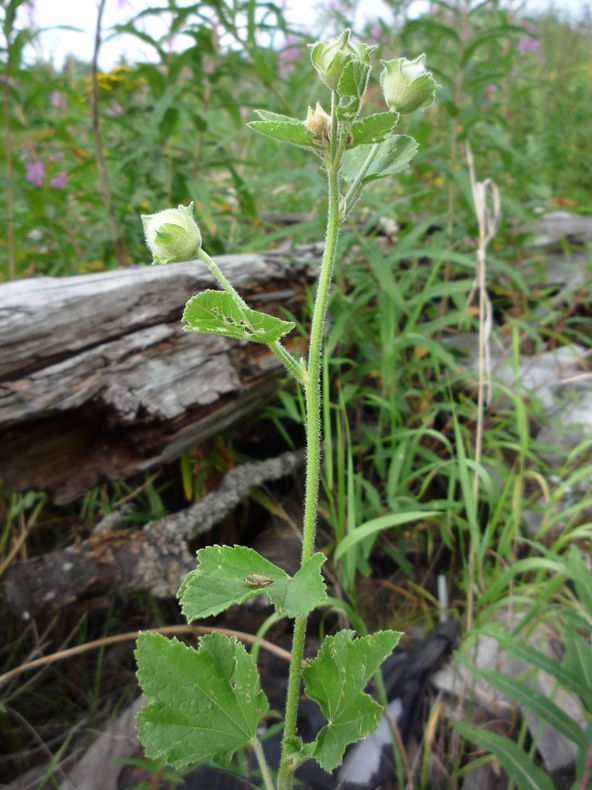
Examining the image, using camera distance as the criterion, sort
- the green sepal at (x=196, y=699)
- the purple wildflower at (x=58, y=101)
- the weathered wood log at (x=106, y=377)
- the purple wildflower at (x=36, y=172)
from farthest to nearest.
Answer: the purple wildflower at (x=58, y=101) → the purple wildflower at (x=36, y=172) → the weathered wood log at (x=106, y=377) → the green sepal at (x=196, y=699)

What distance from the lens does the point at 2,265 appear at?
253 centimetres

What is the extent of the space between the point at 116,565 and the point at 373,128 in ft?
3.81

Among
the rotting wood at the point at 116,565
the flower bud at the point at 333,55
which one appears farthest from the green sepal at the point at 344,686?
the rotting wood at the point at 116,565

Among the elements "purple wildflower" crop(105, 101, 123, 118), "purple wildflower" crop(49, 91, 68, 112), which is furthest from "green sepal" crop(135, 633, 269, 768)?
"purple wildflower" crop(49, 91, 68, 112)

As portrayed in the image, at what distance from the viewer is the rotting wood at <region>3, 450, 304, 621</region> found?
1.41 meters

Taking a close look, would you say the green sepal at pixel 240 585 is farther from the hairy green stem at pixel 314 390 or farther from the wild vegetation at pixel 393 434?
the wild vegetation at pixel 393 434

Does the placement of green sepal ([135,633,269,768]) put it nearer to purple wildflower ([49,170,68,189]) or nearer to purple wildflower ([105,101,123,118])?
purple wildflower ([105,101,123,118])

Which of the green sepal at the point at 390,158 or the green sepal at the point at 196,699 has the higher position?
the green sepal at the point at 390,158

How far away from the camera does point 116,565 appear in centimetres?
153

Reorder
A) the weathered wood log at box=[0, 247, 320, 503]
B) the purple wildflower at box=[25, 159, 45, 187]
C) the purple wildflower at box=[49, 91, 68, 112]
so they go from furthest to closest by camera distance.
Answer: the purple wildflower at box=[49, 91, 68, 112] → the purple wildflower at box=[25, 159, 45, 187] → the weathered wood log at box=[0, 247, 320, 503]

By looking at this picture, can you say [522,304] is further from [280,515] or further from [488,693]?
[488,693]

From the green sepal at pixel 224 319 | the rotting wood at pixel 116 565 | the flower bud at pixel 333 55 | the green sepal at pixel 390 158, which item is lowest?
the rotting wood at pixel 116 565

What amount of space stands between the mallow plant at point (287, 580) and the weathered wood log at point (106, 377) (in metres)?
0.68

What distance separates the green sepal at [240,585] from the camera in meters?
0.66
